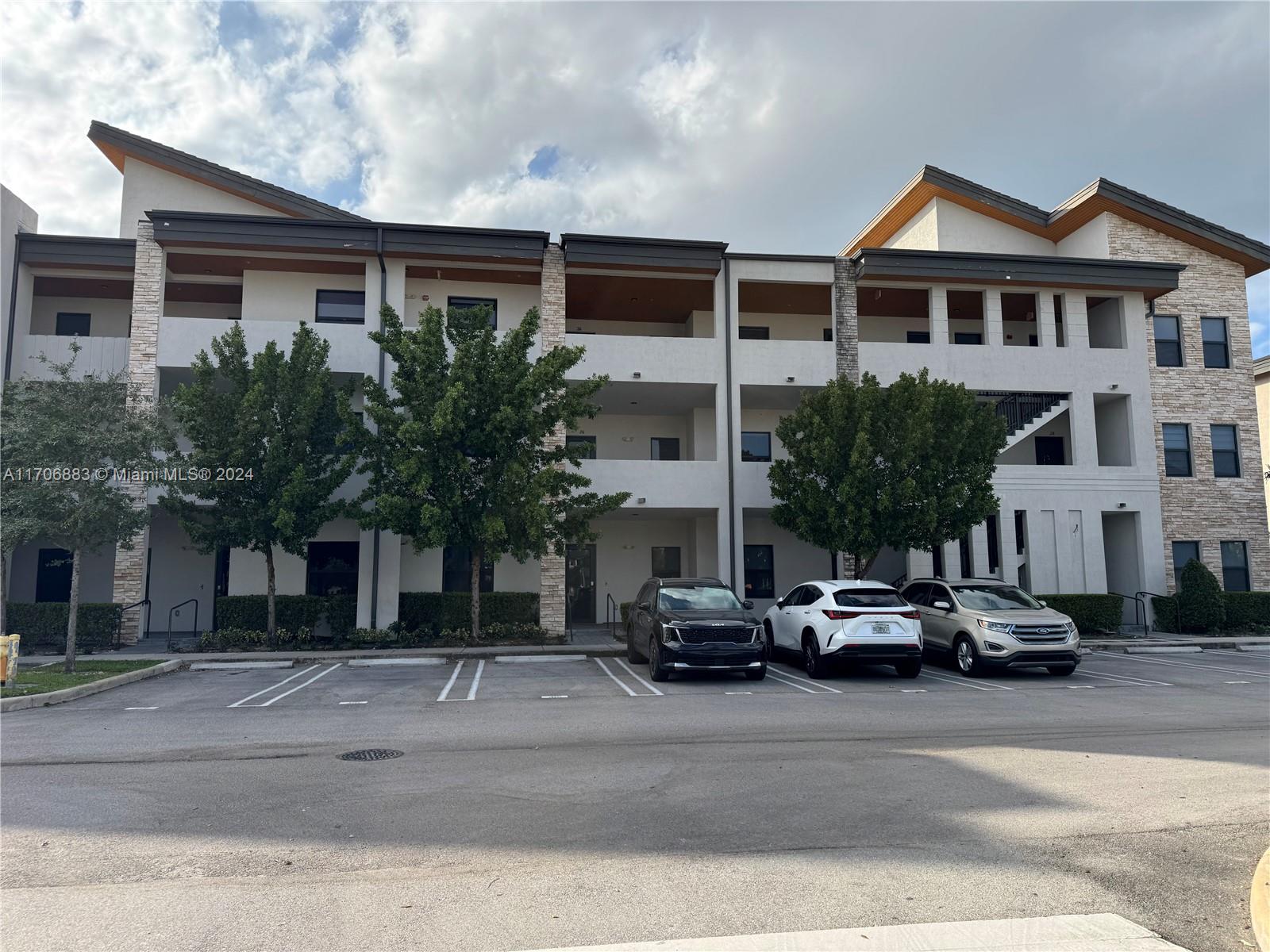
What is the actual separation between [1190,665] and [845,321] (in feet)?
38.7

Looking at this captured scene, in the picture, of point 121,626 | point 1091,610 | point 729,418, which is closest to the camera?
point 121,626

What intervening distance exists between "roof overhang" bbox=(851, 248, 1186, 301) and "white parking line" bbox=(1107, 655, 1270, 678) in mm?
11174

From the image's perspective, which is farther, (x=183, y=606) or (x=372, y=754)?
(x=183, y=606)

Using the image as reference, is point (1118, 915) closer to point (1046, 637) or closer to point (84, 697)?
point (1046, 637)

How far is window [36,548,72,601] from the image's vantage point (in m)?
22.6

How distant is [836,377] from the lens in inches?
898

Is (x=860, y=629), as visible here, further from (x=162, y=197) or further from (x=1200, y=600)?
(x=162, y=197)

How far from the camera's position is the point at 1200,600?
2267cm

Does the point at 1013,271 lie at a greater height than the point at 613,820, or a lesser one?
greater

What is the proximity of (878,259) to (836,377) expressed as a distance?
368cm

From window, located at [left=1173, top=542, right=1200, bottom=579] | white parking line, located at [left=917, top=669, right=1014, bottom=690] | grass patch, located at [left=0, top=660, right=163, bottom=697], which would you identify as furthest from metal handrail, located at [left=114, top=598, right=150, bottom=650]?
window, located at [left=1173, top=542, right=1200, bottom=579]

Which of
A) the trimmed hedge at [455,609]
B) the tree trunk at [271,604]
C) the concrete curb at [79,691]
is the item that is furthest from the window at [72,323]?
the concrete curb at [79,691]

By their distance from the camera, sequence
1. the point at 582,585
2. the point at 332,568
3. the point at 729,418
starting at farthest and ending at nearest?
the point at 582,585 → the point at 729,418 → the point at 332,568

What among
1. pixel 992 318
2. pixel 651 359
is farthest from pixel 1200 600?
pixel 651 359
